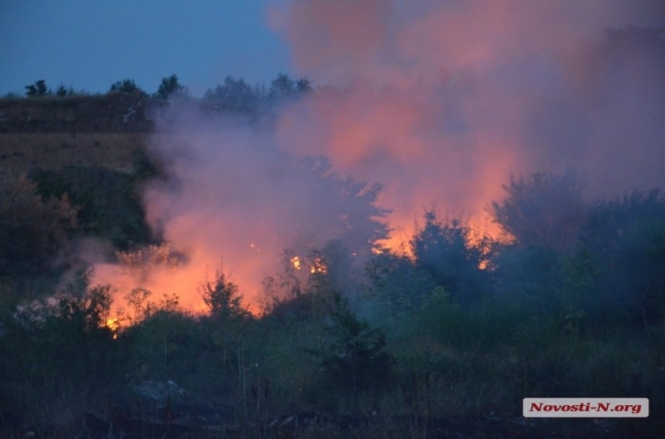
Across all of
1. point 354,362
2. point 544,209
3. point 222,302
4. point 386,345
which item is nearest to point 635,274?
point 386,345

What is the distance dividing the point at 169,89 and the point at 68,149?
11.1m

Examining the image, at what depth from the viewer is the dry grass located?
116 ft

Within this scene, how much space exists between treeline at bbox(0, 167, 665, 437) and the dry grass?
72.1 feet

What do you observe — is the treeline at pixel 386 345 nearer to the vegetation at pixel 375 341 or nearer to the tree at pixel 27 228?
the vegetation at pixel 375 341

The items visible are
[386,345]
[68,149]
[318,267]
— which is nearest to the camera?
[386,345]

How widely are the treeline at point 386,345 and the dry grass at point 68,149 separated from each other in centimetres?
2196

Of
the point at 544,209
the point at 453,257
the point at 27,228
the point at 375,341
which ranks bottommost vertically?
the point at 375,341

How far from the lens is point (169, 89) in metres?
46.5

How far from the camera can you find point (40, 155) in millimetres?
36250

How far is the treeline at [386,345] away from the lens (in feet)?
27.0

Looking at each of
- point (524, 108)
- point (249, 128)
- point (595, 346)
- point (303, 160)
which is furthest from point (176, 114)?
point (595, 346)

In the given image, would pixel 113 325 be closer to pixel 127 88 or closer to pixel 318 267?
pixel 318 267

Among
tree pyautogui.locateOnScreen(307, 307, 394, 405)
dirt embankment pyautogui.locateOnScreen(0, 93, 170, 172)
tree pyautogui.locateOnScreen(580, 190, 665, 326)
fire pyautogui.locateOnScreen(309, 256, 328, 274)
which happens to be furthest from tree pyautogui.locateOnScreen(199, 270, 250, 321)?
dirt embankment pyautogui.locateOnScreen(0, 93, 170, 172)

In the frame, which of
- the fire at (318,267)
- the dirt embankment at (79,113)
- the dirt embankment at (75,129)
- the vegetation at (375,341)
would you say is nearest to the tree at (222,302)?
the vegetation at (375,341)
